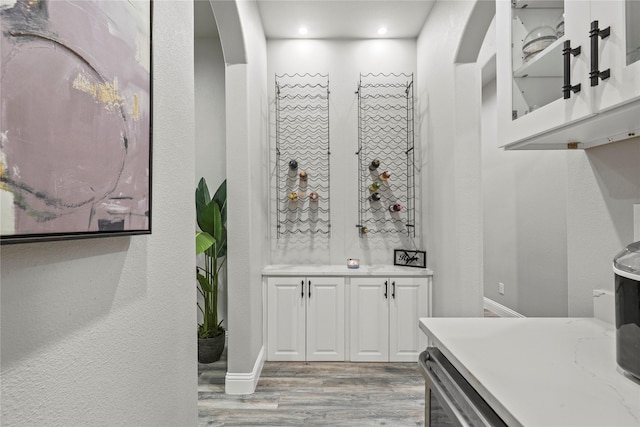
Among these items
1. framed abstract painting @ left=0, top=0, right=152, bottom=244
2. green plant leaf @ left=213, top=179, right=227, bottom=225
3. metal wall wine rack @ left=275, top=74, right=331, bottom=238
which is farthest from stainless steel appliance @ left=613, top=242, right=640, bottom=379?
green plant leaf @ left=213, top=179, right=227, bottom=225

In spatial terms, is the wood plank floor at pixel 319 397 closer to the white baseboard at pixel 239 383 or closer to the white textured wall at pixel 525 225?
the white baseboard at pixel 239 383

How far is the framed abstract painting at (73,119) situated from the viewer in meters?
0.49

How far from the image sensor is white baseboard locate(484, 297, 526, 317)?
13.6 ft

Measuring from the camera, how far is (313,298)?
3.15 m

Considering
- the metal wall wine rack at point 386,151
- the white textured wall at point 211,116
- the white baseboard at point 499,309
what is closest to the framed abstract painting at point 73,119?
the white textured wall at point 211,116

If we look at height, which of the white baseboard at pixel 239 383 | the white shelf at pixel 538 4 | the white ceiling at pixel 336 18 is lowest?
the white baseboard at pixel 239 383

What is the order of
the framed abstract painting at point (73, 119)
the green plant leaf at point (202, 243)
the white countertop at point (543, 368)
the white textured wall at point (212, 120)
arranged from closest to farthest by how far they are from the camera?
the framed abstract painting at point (73, 119) → the white countertop at point (543, 368) → the green plant leaf at point (202, 243) → the white textured wall at point (212, 120)

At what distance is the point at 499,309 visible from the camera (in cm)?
438

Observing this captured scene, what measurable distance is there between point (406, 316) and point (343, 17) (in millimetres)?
2659

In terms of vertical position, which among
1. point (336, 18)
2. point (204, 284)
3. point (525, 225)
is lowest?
point (204, 284)

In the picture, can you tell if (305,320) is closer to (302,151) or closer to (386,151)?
(302,151)

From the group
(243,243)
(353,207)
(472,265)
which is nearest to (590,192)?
(472,265)

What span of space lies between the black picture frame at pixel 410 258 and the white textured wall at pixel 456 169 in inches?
9.9

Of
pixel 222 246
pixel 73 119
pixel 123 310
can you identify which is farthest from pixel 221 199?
pixel 73 119
